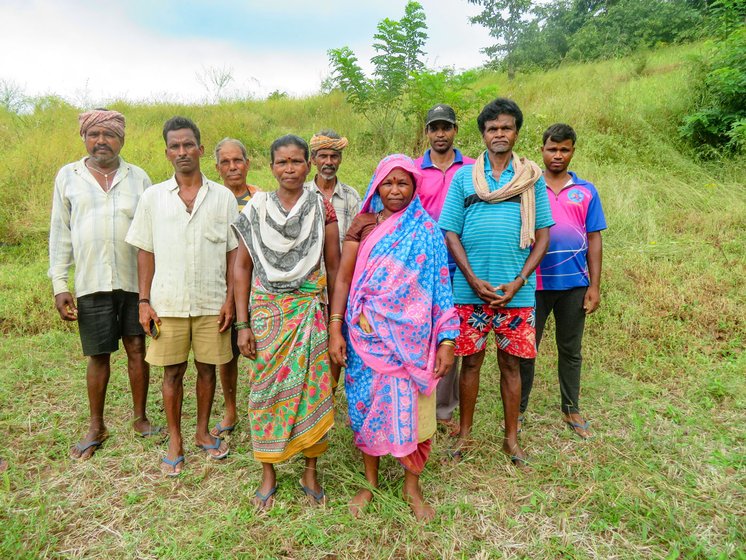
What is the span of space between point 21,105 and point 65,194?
9.84 m

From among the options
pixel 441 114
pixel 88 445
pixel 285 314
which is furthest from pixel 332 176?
pixel 88 445

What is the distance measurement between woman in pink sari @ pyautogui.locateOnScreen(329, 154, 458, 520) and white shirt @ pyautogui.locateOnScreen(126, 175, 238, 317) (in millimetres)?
875

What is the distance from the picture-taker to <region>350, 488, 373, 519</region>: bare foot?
243cm

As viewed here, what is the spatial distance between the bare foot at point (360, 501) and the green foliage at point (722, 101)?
723 cm

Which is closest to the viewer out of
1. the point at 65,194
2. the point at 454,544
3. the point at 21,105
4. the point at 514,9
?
the point at 454,544

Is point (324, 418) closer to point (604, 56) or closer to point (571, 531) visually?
point (571, 531)

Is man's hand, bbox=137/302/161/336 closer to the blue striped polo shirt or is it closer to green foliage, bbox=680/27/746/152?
the blue striped polo shirt

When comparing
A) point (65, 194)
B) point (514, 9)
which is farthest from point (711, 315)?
point (514, 9)

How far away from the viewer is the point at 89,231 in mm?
2904

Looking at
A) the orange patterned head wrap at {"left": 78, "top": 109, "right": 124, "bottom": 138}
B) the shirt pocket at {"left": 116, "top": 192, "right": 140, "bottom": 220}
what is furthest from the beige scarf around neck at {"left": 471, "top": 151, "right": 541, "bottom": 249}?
the orange patterned head wrap at {"left": 78, "top": 109, "right": 124, "bottom": 138}

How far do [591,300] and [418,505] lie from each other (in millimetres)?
1729

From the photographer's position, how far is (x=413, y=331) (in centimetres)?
233

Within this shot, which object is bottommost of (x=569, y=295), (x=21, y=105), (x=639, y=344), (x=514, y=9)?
(x=639, y=344)

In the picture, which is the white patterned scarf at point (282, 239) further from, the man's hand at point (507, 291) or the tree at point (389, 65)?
the tree at point (389, 65)
